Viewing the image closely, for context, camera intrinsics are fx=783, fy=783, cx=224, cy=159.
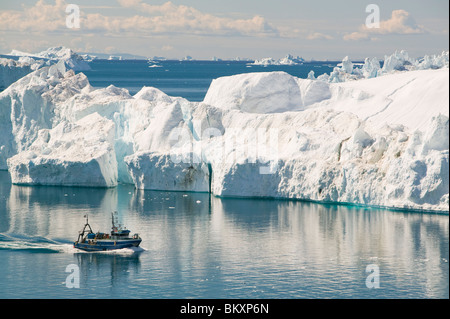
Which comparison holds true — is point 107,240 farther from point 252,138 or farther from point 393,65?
point 393,65

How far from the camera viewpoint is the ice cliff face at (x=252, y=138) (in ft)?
207

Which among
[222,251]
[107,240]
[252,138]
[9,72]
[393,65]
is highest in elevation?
[393,65]

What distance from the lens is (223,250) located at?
50.8m

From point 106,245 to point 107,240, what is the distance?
1.11ft

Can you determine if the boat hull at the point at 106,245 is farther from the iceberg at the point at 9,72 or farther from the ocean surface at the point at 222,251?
the iceberg at the point at 9,72

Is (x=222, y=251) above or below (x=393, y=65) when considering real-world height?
below

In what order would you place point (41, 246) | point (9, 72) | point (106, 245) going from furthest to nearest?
point (9, 72), point (106, 245), point (41, 246)

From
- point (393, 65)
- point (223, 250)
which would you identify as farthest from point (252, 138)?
point (393, 65)

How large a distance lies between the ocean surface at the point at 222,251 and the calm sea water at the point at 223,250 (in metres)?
0.07

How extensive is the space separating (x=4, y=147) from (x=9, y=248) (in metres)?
39.2

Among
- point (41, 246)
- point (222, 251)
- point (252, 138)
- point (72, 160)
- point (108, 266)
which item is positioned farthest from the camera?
point (72, 160)

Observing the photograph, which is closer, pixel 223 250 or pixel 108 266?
pixel 108 266
